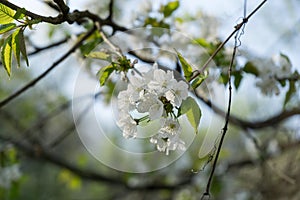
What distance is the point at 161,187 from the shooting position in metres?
2.40

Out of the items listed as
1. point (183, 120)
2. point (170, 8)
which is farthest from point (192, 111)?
point (170, 8)

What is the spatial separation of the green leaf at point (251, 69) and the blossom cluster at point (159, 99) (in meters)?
0.60

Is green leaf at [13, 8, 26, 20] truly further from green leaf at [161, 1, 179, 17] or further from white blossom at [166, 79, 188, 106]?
green leaf at [161, 1, 179, 17]

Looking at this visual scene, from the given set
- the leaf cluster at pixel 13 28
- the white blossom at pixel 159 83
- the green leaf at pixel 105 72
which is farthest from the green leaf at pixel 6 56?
the white blossom at pixel 159 83

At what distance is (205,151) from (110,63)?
11.2 inches

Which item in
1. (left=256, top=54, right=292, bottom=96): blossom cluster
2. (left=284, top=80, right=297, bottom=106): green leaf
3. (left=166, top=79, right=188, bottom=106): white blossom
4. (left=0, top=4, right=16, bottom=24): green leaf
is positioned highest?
(left=256, top=54, right=292, bottom=96): blossom cluster

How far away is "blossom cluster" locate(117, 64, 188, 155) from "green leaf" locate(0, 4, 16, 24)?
0.73 feet

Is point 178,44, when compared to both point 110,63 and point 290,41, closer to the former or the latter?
point 110,63

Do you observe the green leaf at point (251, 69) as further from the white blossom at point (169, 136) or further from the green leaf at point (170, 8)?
the white blossom at point (169, 136)

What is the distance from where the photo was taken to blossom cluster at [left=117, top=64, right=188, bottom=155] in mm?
715

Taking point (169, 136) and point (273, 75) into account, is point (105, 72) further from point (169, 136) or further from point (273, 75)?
point (273, 75)

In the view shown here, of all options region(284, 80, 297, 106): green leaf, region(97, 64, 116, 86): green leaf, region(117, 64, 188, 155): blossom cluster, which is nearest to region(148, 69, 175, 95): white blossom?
region(117, 64, 188, 155): blossom cluster

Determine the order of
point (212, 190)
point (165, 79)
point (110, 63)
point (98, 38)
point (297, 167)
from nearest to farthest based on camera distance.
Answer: point (165, 79), point (110, 63), point (98, 38), point (212, 190), point (297, 167)

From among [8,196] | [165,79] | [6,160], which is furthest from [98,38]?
[8,196]
